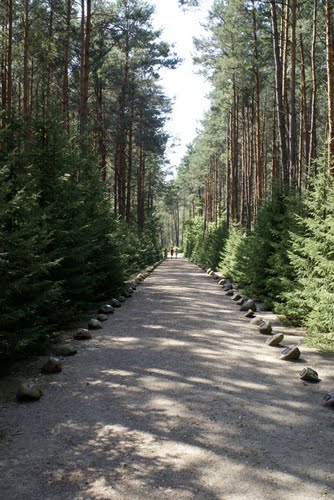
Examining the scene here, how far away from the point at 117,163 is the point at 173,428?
2509cm

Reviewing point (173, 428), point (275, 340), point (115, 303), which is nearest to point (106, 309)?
point (115, 303)

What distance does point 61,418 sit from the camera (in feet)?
14.9

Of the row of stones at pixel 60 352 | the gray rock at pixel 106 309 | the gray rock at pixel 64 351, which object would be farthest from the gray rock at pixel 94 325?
the gray rock at pixel 64 351

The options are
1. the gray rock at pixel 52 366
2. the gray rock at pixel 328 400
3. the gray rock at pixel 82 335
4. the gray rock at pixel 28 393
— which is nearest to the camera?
the gray rock at pixel 328 400

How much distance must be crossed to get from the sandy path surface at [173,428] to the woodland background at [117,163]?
116cm

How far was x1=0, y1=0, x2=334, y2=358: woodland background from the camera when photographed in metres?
6.52

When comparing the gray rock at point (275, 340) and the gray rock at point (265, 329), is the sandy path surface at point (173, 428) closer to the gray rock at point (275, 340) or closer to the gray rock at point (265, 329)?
the gray rock at point (275, 340)

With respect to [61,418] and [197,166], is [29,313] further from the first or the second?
[197,166]

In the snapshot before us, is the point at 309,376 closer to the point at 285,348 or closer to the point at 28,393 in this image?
the point at 285,348

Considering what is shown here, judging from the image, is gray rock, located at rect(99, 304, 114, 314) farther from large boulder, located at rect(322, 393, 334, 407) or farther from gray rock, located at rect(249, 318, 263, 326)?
large boulder, located at rect(322, 393, 334, 407)

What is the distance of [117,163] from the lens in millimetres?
27953

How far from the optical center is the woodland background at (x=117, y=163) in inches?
257

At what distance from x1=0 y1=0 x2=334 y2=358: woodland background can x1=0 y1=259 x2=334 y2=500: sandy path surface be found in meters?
1.16

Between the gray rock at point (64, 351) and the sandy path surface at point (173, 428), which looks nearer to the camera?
the sandy path surface at point (173, 428)
